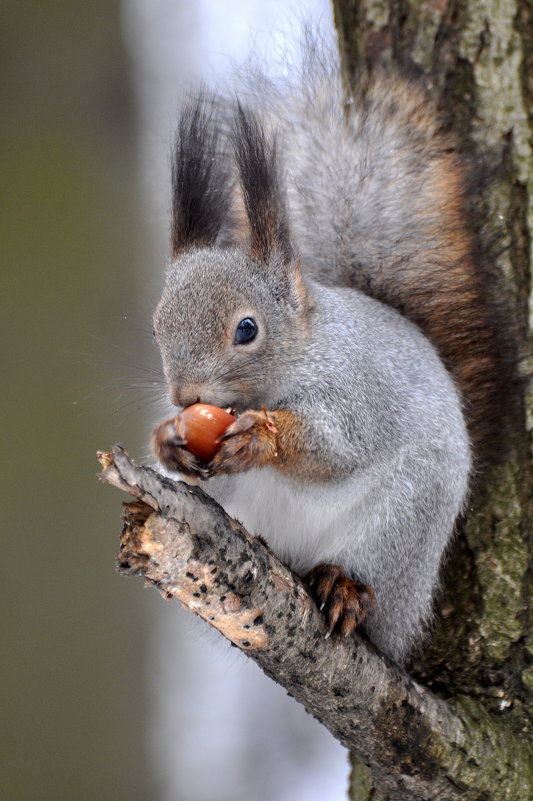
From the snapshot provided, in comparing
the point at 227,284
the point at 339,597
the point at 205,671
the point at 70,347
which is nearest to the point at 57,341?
the point at 70,347

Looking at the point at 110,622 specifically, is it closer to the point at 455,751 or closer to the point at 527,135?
the point at 455,751

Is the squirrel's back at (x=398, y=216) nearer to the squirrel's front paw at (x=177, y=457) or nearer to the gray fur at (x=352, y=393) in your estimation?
the gray fur at (x=352, y=393)

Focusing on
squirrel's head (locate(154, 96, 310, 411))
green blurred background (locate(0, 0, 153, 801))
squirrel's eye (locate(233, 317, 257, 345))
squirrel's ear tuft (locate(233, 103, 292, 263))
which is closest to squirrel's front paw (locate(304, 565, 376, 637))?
squirrel's head (locate(154, 96, 310, 411))

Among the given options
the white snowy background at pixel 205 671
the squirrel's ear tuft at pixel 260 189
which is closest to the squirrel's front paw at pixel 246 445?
the squirrel's ear tuft at pixel 260 189

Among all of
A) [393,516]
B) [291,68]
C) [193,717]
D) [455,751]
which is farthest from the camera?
[193,717]

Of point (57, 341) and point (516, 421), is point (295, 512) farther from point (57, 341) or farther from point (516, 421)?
point (57, 341)

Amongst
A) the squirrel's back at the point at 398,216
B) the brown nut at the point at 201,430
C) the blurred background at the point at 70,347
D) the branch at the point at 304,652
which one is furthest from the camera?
the blurred background at the point at 70,347

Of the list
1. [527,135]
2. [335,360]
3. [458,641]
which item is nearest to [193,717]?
[458,641]

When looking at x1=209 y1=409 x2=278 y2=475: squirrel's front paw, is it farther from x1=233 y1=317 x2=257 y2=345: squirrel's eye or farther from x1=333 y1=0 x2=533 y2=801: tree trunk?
x1=333 y1=0 x2=533 y2=801: tree trunk
